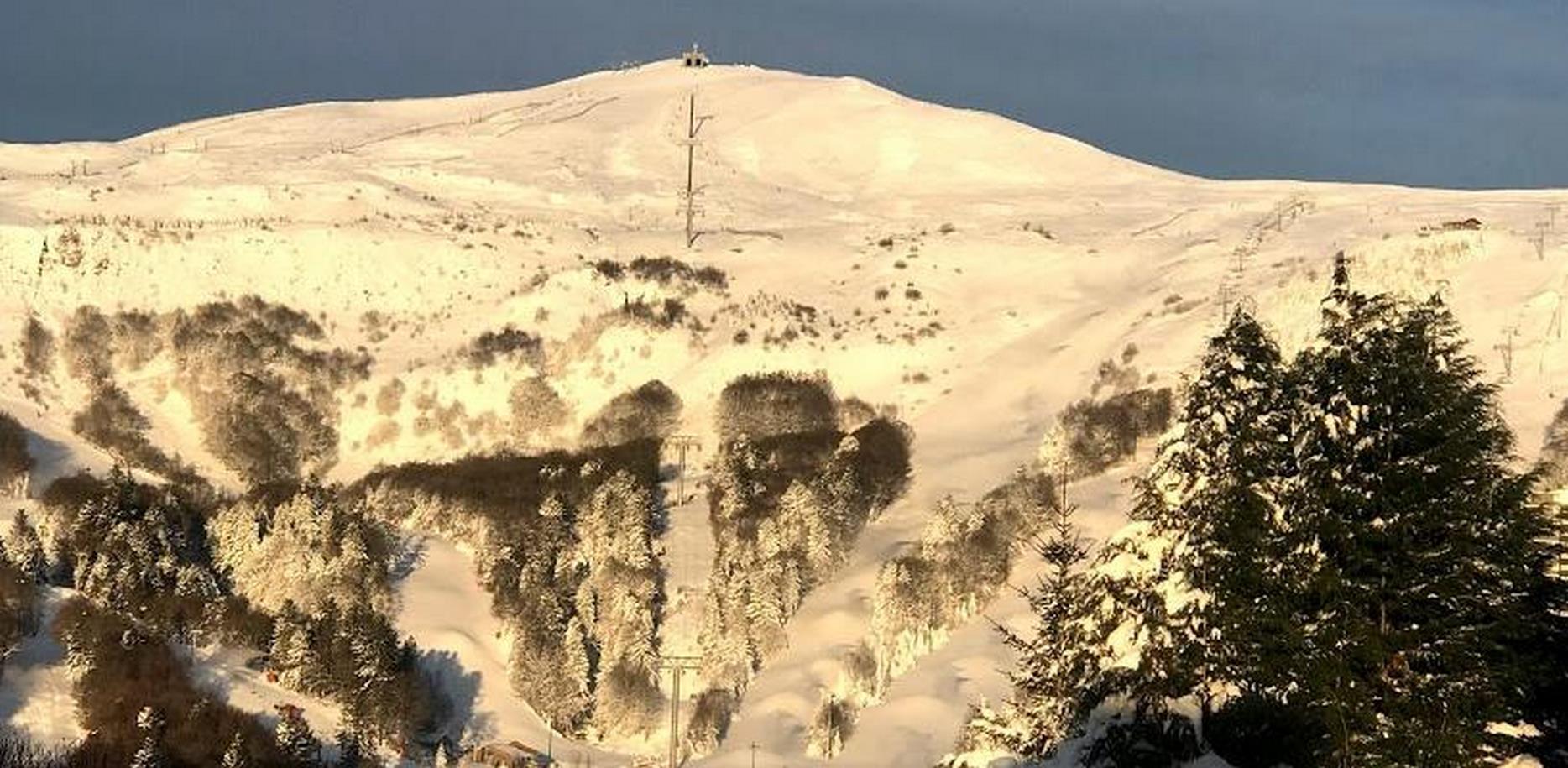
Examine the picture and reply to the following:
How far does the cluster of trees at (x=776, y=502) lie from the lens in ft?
280

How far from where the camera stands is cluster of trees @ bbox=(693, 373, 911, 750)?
8544 centimetres

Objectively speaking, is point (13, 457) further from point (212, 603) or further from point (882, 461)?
point (882, 461)

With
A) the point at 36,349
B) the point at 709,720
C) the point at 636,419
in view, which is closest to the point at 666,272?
the point at 636,419

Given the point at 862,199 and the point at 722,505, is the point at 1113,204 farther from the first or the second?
the point at 722,505

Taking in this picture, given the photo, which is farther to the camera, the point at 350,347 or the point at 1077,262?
the point at 1077,262

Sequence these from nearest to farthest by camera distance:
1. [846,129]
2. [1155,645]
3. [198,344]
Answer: [1155,645], [198,344], [846,129]

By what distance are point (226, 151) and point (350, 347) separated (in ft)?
146

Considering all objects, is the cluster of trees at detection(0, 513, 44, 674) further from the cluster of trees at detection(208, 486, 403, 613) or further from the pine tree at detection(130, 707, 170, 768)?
the cluster of trees at detection(208, 486, 403, 613)

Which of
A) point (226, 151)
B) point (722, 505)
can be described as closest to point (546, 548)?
point (722, 505)

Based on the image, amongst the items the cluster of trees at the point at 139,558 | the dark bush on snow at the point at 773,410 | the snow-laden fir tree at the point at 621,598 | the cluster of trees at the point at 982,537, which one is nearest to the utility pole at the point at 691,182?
the dark bush on snow at the point at 773,410

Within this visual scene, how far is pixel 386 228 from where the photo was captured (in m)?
125

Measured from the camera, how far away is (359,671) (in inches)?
3140

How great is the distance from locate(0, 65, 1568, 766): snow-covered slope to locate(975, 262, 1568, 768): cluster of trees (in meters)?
42.2

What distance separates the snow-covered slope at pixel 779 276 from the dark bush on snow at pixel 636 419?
116cm
